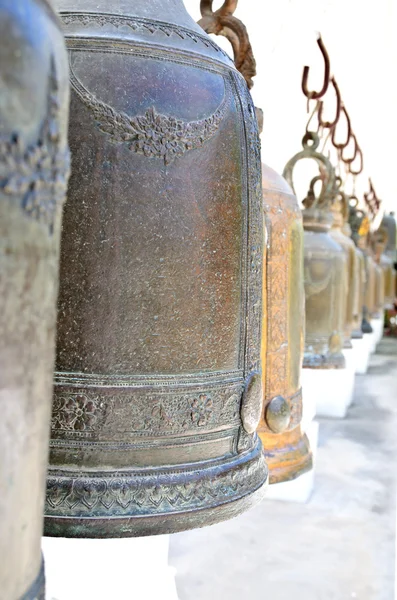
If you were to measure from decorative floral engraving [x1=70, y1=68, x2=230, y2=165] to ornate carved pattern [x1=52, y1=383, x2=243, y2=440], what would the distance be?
221 millimetres

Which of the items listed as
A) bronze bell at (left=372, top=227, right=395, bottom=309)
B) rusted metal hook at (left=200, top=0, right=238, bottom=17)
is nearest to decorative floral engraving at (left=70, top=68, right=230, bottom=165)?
rusted metal hook at (left=200, top=0, right=238, bottom=17)

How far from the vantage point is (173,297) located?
27.5 inches

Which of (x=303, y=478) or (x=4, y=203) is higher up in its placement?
(x=4, y=203)

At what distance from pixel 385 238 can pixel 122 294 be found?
729 cm

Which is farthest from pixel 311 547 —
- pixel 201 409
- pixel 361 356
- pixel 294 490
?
pixel 361 356

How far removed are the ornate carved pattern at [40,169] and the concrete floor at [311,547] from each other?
5.14ft

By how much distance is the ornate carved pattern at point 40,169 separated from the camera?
390 millimetres

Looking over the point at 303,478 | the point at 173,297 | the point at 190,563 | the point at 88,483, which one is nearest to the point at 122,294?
the point at 173,297

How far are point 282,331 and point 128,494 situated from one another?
2.18ft

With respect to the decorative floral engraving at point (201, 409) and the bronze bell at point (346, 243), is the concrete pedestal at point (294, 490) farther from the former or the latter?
the decorative floral engraving at point (201, 409)

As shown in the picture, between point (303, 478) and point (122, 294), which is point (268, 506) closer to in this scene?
point (303, 478)

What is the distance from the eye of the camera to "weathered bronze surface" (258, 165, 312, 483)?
1222 millimetres

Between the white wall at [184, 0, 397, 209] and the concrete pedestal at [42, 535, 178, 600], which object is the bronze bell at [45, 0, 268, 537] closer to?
the concrete pedestal at [42, 535, 178, 600]

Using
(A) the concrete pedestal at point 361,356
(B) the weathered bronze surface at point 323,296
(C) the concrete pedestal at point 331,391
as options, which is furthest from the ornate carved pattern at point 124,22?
(A) the concrete pedestal at point 361,356
